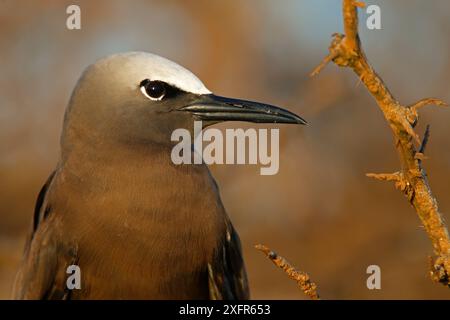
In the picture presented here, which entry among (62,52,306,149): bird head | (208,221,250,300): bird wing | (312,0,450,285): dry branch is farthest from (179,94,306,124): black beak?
(312,0,450,285): dry branch

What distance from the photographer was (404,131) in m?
3.68

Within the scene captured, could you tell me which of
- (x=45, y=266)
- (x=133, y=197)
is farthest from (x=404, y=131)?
(x=45, y=266)

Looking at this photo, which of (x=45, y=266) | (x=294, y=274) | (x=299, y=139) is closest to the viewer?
(x=294, y=274)

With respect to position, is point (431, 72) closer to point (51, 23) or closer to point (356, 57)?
point (51, 23)

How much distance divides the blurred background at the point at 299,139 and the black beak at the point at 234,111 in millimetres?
3825

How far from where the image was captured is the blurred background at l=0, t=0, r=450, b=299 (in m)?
8.86

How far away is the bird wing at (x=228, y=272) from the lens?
4906 mm

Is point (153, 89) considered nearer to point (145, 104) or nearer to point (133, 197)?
point (145, 104)

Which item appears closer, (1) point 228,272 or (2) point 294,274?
(2) point 294,274

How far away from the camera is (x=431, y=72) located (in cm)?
880

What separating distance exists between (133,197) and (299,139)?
4.47m

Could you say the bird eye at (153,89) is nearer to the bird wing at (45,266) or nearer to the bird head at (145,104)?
the bird head at (145,104)

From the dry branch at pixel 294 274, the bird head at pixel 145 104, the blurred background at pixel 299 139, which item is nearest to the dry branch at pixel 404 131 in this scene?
the dry branch at pixel 294 274
